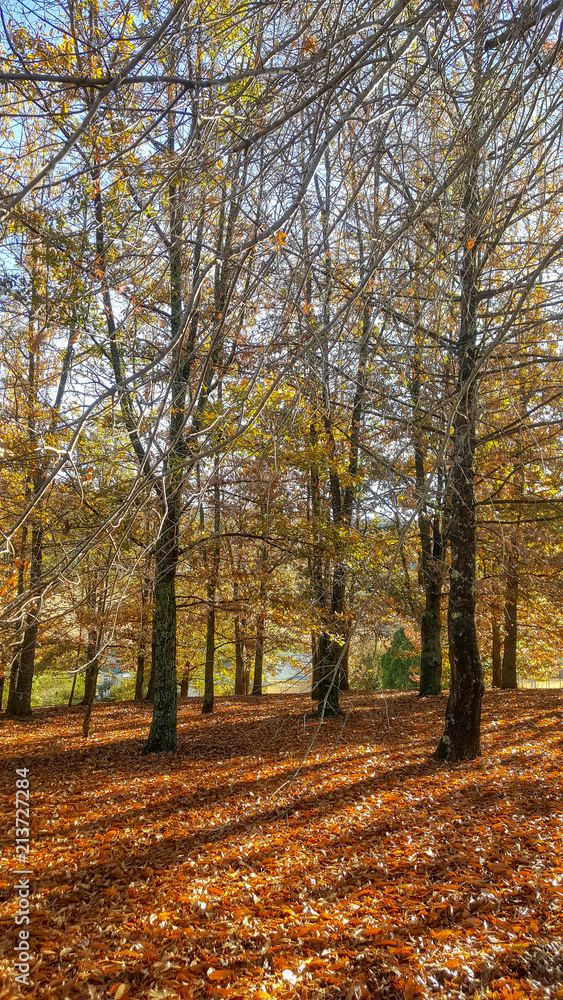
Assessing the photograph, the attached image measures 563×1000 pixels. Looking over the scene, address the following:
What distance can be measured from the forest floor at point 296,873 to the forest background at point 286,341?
0.94 metres

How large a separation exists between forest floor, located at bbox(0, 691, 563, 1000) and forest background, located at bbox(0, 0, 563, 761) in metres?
0.94

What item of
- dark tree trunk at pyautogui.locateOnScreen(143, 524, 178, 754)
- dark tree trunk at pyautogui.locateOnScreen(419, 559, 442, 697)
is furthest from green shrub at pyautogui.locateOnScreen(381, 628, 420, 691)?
dark tree trunk at pyautogui.locateOnScreen(143, 524, 178, 754)

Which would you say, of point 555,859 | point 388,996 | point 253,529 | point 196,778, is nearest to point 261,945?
point 388,996

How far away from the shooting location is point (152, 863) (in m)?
4.34

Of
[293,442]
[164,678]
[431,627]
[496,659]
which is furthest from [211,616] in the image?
[496,659]

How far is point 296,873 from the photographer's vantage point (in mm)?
4086

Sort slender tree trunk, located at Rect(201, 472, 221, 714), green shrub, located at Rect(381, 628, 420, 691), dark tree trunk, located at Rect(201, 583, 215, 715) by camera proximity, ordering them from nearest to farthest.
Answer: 1. slender tree trunk, located at Rect(201, 472, 221, 714)
2. dark tree trunk, located at Rect(201, 583, 215, 715)
3. green shrub, located at Rect(381, 628, 420, 691)

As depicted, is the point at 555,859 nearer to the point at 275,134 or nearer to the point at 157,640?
the point at 275,134

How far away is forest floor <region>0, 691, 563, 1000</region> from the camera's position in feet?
9.46

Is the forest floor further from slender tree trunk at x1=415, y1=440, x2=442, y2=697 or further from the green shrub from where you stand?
the green shrub

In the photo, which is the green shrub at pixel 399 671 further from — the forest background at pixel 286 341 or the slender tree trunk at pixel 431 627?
the slender tree trunk at pixel 431 627

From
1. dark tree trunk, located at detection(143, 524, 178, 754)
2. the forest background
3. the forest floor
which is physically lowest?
the forest floor

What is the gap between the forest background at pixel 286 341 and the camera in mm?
1620

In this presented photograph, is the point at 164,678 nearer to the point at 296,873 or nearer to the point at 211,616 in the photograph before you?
the point at 211,616
